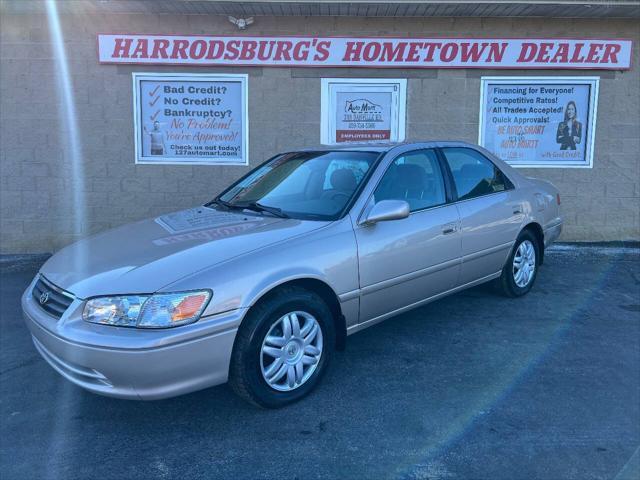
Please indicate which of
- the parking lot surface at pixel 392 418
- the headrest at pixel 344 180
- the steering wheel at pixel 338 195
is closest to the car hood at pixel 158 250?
the steering wheel at pixel 338 195

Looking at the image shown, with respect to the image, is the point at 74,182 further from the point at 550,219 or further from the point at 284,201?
the point at 550,219

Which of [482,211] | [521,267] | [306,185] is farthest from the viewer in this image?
[521,267]

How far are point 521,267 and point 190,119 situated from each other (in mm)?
4952

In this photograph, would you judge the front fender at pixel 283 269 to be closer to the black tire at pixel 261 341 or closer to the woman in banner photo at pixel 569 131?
the black tire at pixel 261 341

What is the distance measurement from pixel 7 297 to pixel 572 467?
547 centimetres

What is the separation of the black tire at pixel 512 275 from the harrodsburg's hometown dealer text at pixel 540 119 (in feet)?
9.32

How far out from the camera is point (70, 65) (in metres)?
7.51

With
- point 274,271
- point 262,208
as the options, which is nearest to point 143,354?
point 274,271

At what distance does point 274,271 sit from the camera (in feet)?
10.3

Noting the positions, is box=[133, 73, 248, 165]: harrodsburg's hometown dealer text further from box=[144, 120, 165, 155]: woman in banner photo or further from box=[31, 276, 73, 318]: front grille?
box=[31, 276, 73, 318]: front grille

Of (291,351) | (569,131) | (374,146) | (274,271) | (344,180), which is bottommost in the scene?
(291,351)

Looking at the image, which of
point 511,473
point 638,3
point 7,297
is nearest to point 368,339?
point 511,473

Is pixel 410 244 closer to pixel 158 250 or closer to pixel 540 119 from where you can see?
pixel 158 250

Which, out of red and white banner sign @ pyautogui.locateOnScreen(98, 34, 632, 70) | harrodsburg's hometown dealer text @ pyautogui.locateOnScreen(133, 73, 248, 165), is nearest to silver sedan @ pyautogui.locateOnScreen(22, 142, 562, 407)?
red and white banner sign @ pyautogui.locateOnScreen(98, 34, 632, 70)
